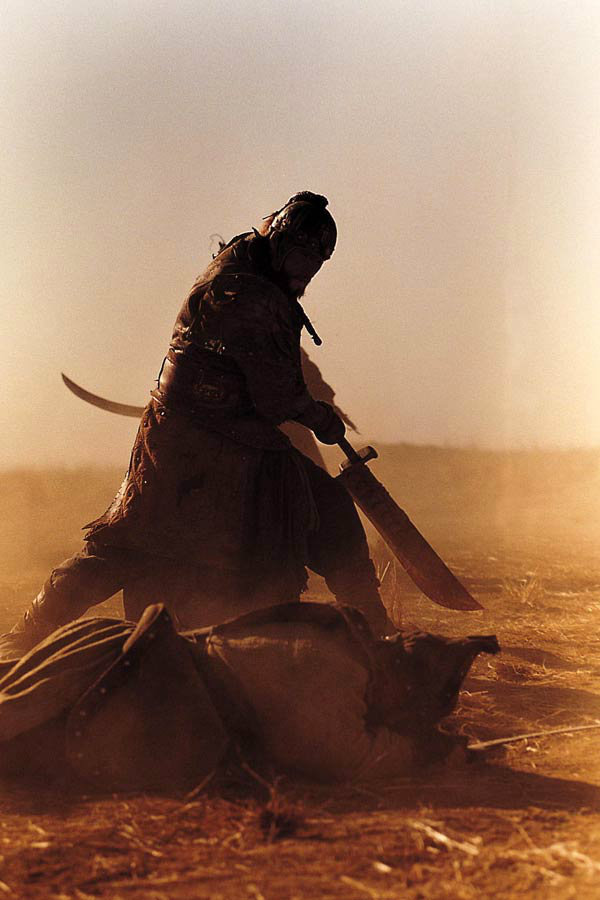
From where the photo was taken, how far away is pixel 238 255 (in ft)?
12.1

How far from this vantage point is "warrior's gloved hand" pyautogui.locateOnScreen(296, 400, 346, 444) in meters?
3.66

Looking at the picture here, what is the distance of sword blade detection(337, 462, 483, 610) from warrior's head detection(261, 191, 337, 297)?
2.76ft

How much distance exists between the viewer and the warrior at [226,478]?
11.7ft

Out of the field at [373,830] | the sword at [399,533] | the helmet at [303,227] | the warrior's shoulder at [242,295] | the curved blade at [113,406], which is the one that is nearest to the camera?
the field at [373,830]

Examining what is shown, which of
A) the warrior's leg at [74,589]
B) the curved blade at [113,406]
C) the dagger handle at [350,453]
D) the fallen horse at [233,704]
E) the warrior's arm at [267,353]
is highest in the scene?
the curved blade at [113,406]

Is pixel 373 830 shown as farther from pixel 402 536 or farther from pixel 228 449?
pixel 228 449

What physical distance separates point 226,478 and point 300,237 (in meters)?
1.01

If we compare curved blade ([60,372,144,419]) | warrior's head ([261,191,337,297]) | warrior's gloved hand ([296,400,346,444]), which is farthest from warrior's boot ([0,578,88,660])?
curved blade ([60,372,144,419])

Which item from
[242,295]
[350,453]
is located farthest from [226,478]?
[242,295]

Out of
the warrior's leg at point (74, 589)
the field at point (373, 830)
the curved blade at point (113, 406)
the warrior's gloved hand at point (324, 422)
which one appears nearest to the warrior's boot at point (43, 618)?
the warrior's leg at point (74, 589)

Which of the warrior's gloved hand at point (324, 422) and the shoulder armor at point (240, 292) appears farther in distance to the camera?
the warrior's gloved hand at point (324, 422)

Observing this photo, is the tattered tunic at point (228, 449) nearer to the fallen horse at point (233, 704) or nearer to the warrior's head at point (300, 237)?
the warrior's head at point (300, 237)

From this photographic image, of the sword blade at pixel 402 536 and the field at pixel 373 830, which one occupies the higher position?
the sword blade at pixel 402 536

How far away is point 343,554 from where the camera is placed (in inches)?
147
